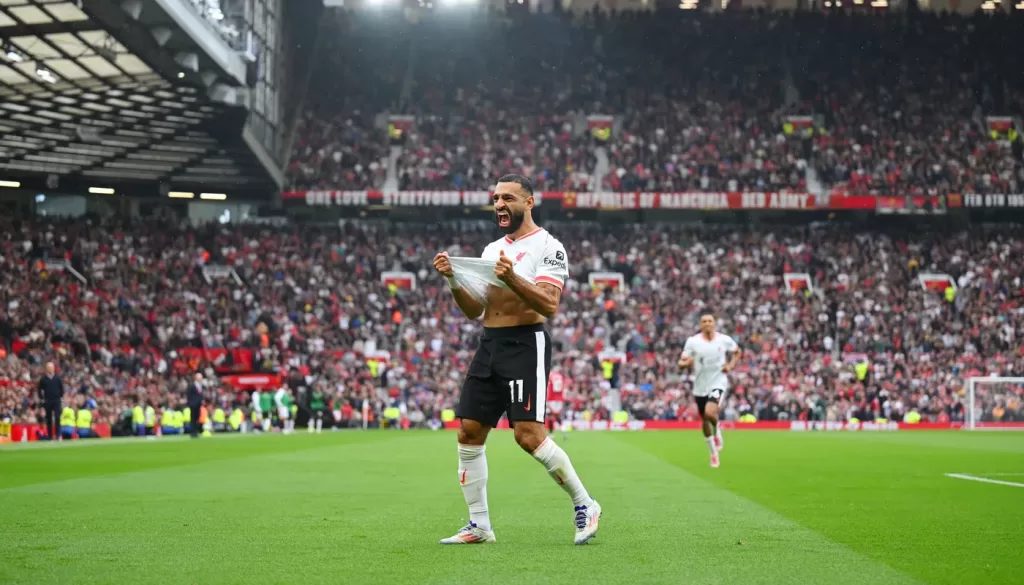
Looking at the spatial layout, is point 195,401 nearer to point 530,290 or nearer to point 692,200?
point 692,200

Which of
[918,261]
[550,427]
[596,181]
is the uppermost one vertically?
[596,181]

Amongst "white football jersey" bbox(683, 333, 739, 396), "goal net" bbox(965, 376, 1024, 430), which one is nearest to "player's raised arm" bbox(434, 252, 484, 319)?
"white football jersey" bbox(683, 333, 739, 396)

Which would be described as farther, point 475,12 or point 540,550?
point 475,12

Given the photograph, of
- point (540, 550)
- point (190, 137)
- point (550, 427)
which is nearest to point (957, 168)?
point (550, 427)

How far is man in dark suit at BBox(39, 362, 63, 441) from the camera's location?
29.2m

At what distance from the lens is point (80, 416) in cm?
3356

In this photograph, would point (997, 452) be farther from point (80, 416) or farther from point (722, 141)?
point (722, 141)

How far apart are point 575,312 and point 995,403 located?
16.4 meters

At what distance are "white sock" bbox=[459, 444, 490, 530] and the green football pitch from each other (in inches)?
13.8

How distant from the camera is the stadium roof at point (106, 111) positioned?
103ft

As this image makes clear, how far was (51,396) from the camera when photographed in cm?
2973

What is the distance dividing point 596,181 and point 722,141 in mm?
6494

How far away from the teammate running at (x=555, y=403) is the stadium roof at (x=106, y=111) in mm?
14062

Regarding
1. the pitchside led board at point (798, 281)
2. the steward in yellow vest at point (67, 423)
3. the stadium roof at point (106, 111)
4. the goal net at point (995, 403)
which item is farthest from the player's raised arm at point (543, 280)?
the pitchside led board at point (798, 281)
